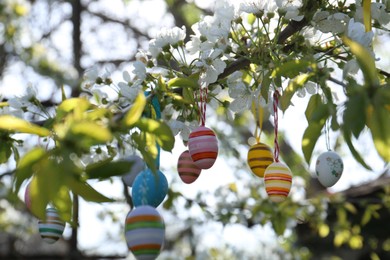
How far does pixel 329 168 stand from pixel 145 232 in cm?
→ 42

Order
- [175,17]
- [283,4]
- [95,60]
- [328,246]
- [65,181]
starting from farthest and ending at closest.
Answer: [328,246], [95,60], [175,17], [283,4], [65,181]

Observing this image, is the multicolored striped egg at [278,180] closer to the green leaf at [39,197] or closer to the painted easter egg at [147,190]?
the painted easter egg at [147,190]

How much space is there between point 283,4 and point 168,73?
0.23 meters

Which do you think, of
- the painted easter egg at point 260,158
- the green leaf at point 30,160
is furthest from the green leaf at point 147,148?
the painted easter egg at point 260,158

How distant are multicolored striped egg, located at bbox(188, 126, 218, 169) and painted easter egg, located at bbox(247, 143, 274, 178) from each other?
0.56 ft

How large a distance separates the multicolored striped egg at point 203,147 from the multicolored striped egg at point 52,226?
0.26 metres

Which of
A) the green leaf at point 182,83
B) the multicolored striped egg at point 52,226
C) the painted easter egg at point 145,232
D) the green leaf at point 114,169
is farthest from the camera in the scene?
the multicolored striped egg at point 52,226

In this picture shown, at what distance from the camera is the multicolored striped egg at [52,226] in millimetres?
1146

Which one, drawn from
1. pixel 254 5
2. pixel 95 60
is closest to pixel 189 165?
pixel 254 5

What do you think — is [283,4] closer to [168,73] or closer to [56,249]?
[168,73]

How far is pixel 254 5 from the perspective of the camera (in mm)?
1144

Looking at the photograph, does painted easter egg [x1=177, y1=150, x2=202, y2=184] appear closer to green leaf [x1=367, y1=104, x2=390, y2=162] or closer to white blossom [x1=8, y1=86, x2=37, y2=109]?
white blossom [x1=8, y1=86, x2=37, y2=109]

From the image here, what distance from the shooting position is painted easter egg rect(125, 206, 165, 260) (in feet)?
2.88

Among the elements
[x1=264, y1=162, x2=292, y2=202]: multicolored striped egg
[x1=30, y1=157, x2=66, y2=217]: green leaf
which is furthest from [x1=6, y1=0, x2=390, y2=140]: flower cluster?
[x1=30, y1=157, x2=66, y2=217]: green leaf
